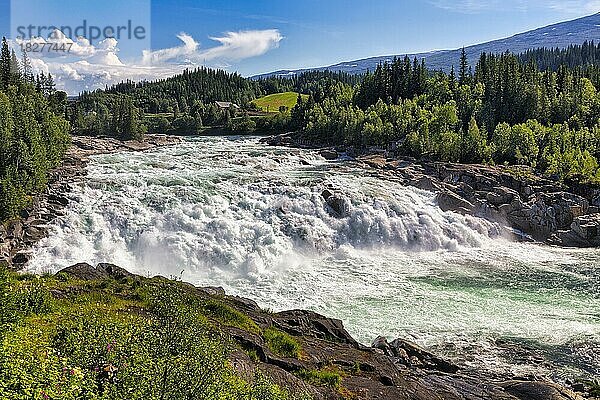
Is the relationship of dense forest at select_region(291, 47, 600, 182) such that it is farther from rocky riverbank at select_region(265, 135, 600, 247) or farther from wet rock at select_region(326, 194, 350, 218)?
wet rock at select_region(326, 194, 350, 218)

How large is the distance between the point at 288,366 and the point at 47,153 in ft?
131

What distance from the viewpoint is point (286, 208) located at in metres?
42.5

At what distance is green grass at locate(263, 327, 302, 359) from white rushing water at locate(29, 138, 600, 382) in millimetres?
6685

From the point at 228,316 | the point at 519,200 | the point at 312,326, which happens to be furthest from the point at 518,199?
the point at 228,316

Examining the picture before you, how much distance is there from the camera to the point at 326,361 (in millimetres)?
18719

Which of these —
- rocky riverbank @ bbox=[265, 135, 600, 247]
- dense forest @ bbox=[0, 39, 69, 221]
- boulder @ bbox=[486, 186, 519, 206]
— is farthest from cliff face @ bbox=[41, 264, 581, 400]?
boulder @ bbox=[486, 186, 519, 206]

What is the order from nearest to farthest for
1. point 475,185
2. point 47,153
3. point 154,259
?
point 154,259 < point 47,153 < point 475,185

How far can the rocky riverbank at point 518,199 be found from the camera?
1785 inches

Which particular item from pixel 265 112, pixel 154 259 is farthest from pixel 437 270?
pixel 265 112

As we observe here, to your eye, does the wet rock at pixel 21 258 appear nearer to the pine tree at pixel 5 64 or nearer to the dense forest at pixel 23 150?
the dense forest at pixel 23 150

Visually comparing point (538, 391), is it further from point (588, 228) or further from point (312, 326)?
point (588, 228)

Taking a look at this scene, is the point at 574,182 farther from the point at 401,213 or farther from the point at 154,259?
the point at 154,259

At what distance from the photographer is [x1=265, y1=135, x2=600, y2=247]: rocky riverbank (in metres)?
45.3

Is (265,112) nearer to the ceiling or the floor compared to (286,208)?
nearer to the ceiling
